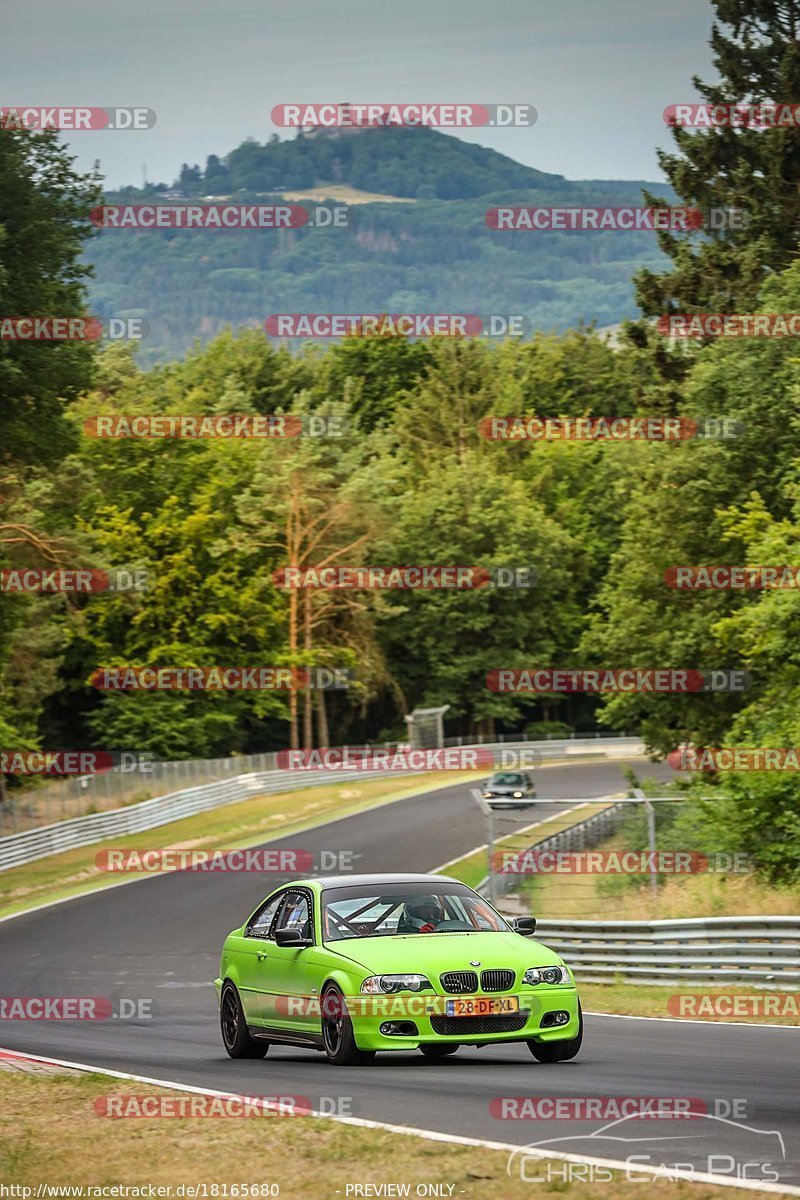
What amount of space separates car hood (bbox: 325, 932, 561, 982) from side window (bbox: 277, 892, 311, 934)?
1.64 feet

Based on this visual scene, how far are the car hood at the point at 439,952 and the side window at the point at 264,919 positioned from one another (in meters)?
1.37

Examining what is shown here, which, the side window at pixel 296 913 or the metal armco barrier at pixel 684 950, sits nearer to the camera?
the side window at pixel 296 913

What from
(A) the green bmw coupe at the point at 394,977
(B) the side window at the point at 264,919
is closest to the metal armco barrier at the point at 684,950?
(A) the green bmw coupe at the point at 394,977

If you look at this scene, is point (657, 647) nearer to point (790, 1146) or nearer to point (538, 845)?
point (538, 845)

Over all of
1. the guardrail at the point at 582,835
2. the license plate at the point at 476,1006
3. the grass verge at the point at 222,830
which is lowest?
the grass verge at the point at 222,830

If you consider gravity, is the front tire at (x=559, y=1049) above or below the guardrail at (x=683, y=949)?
above

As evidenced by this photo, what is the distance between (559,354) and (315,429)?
38014mm

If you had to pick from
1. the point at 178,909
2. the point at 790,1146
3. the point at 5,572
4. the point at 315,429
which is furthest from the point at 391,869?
the point at 315,429

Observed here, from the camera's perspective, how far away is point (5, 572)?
4125 cm

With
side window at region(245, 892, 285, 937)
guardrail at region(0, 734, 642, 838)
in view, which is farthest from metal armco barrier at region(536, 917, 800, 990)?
guardrail at region(0, 734, 642, 838)

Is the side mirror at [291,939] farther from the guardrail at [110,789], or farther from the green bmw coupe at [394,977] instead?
the guardrail at [110,789]

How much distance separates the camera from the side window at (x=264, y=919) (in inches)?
566

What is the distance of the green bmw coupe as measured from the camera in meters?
12.2

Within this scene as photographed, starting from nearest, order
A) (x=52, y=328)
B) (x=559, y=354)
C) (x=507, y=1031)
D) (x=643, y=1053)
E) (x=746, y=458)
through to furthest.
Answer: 1. (x=507, y=1031)
2. (x=643, y=1053)
3. (x=52, y=328)
4. (x=746, y=458)
5. (x=559, y=354)
